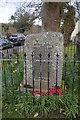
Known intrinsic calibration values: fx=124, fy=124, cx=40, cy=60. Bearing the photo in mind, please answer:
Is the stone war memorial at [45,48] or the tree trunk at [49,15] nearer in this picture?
the stone war memorial at [45,48]

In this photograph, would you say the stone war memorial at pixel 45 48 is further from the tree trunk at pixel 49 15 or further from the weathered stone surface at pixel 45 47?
the tree trunk at pixel 49 15

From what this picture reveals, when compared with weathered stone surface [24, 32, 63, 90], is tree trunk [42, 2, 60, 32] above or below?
above

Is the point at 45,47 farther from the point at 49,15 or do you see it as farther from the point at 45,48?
the point at 49,15

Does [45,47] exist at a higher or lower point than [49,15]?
lower

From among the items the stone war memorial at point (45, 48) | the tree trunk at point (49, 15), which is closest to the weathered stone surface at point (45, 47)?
the stone war memorial at point (45, 48)

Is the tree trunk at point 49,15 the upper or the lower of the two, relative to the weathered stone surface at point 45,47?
upper

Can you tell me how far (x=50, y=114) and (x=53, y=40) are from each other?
4.88 feet

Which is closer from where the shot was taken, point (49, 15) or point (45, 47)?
point (45, 47)

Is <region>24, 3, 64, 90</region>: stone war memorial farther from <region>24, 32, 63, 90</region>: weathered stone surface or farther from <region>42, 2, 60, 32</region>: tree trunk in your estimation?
<region>42, 2, 60, 32</region>: tree trunk

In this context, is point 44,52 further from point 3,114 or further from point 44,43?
point 3,114

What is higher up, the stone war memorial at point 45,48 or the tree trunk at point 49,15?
the tree trunk at point 49,15

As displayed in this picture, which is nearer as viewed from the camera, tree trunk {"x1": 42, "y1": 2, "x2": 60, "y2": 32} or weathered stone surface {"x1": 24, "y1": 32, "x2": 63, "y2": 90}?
weathered stone surface {"x1": 24, "y1": 32, "x2": 63, "y2": 90}

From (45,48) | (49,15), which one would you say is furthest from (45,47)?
(49,15)

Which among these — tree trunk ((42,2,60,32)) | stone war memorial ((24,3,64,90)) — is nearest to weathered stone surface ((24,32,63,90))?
stone war memorial ((24,3,64,90))
